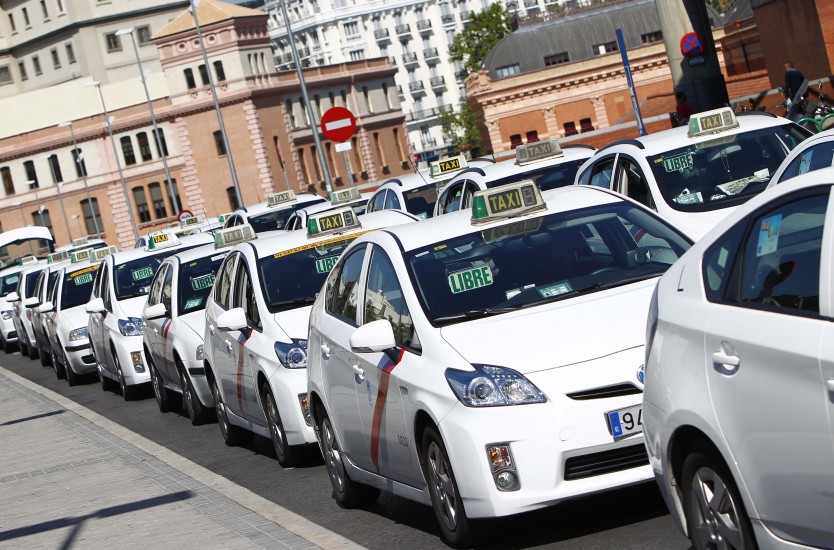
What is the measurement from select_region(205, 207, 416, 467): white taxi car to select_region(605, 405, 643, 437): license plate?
4.50 m

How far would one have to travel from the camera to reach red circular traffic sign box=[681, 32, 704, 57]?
26.4 meters

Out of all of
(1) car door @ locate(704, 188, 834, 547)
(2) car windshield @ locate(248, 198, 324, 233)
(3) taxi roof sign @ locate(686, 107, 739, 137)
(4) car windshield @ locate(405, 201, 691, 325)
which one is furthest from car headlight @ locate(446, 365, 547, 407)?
(2) car windshield @ locate(248, 198, 324, 233)

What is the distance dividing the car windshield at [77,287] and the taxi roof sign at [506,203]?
1614 centimetres

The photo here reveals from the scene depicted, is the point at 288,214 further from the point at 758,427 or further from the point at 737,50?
the point at 737,50

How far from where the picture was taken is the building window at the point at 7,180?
115 metres

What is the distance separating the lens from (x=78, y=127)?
112m

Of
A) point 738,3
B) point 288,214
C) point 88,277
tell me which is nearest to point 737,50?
point 738,3

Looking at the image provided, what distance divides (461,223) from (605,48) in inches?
3804

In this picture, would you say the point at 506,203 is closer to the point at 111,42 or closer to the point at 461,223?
the point at 461,223

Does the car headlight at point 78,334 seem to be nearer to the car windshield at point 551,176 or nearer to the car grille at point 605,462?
the car windshield at point 551,176

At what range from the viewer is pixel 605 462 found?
7375 mm

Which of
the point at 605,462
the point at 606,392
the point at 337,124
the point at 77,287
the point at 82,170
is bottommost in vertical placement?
the point at 605,462

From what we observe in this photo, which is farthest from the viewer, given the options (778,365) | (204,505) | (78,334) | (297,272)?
(78,334)

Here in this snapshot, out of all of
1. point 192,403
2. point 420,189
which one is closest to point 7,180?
point 420,189
